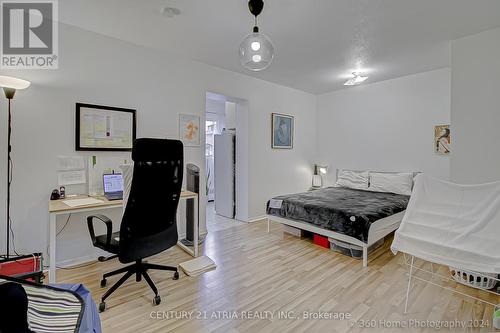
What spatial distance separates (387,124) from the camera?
4.48m

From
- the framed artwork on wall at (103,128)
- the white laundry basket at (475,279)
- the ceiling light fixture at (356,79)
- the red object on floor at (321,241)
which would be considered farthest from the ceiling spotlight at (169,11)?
the white laundry basket at (475,279)

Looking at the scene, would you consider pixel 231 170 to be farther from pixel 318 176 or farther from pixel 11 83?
pixel 11 83

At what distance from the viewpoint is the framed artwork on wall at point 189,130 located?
11.4ft

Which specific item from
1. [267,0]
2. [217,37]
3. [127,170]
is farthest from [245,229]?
[267,0]

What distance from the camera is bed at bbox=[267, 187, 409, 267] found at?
2.75m

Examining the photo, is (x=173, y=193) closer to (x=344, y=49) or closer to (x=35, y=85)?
(x=35, y=85)

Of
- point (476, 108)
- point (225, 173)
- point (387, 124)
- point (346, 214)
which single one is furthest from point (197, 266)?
point (387, 124)

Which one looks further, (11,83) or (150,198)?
(11,83)

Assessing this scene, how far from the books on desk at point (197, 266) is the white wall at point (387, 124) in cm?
357

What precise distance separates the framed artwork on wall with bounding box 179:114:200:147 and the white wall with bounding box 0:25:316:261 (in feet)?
0.26

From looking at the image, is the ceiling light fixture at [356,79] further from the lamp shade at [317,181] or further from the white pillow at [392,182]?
the lamp shade at [317,181]

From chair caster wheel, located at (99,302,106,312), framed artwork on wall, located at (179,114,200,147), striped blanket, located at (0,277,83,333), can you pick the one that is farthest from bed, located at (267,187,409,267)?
striped blanket, located at (0,277,83,333)

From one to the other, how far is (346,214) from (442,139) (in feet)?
7.70

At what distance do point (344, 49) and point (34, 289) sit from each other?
360 cm
